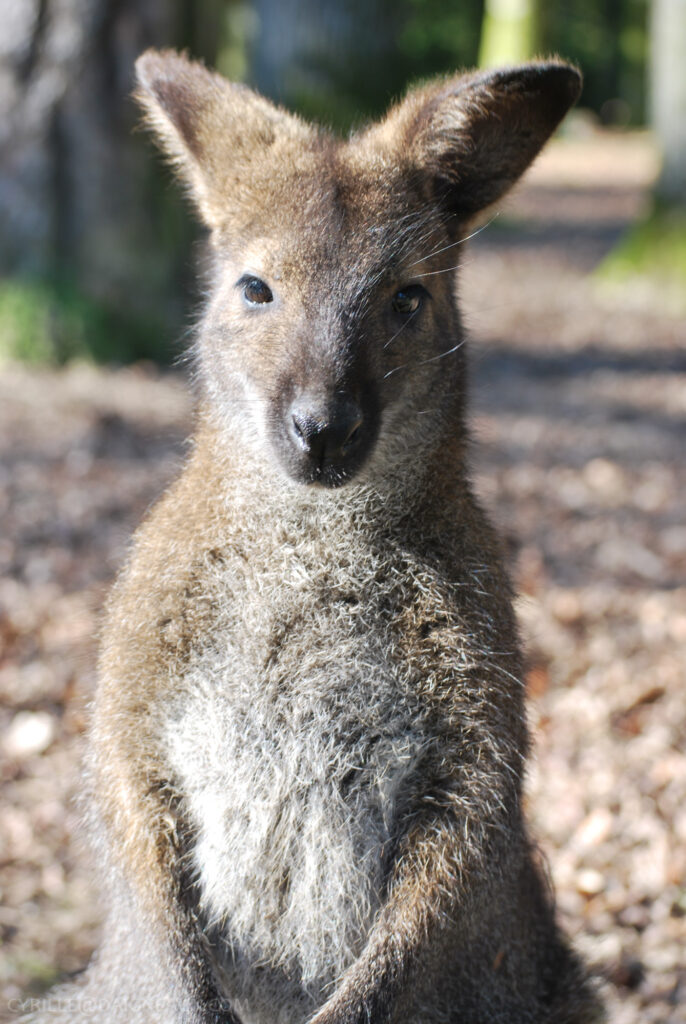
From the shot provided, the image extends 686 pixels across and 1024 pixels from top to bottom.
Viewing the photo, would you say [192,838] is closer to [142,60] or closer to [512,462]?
[142,60]

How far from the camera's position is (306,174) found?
9.87ft

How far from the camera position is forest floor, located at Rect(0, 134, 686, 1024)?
427 centimetres

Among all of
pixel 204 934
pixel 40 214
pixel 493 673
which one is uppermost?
pixel 493 673

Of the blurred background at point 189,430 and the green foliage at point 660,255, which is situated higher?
the blurred background at point 189,430

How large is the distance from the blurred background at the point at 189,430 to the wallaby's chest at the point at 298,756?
0.70m

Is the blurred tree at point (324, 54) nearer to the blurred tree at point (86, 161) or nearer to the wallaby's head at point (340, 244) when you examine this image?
the blurred tree at point (86, 161)

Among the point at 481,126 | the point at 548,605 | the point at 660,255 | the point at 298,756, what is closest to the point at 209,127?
the point at 481,126

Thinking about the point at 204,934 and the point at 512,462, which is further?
the point at 512,462

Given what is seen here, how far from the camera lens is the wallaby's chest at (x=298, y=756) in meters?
2.80

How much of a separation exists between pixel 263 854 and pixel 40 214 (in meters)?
6.58

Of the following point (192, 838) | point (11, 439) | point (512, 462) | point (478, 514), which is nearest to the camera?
point (192, 838)

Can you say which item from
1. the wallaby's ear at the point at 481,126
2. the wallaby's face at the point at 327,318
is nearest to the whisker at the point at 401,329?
the wallaby's face at the point at 327,318

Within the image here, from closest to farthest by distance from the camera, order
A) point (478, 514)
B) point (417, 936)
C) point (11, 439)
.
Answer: point (417, 936)
point (478, 514)
point (11, 439)

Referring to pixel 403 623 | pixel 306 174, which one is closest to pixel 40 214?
pixel 306 174
